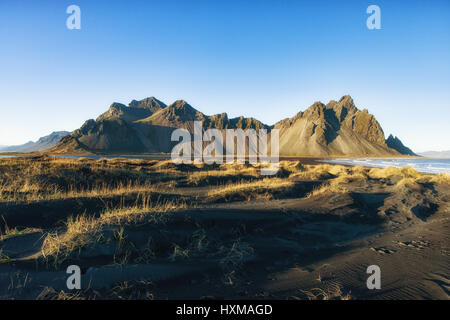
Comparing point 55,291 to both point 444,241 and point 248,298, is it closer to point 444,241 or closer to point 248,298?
point 248,298

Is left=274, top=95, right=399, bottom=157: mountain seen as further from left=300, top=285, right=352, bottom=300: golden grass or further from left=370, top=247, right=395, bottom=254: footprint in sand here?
left=300, top=285, right=352, bottom=300: golden grass

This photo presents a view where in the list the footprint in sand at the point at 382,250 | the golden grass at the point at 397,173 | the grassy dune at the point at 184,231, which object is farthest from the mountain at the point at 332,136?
the footprint in sand at the point at 382,250

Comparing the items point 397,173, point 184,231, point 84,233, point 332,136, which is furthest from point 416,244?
point 332,136

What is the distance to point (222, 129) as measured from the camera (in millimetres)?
185875

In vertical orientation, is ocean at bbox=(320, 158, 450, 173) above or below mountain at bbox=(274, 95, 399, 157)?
below

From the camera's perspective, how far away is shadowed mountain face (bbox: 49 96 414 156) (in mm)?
147250

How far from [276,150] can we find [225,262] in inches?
6778

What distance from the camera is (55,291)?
11.5ft

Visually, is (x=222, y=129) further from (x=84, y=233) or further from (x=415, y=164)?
(x=84, y=233)

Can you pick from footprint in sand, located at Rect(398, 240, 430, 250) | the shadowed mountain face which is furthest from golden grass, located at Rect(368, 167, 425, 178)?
the shadowed mountain face

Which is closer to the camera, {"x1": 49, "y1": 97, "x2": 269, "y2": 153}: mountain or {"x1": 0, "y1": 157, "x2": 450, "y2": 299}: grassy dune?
{"x1": 0, "y1": 157, "x2": 450, "y2": 299}: grassy dune

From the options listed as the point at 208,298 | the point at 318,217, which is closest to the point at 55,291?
the point at 208,298

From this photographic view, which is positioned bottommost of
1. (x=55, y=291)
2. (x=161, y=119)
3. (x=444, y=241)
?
(x=444, y=241)

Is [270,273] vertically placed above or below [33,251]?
below
